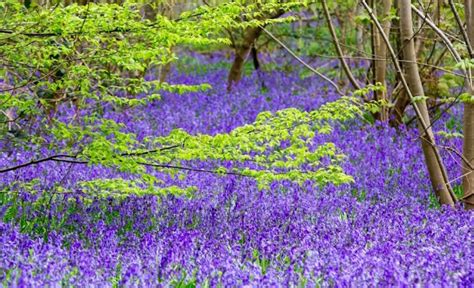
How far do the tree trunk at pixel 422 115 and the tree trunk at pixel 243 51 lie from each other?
20.5ft

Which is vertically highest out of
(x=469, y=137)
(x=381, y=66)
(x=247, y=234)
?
(x=469, y=137)

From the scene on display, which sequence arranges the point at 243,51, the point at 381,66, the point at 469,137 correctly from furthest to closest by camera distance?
the point at 243,51
the point at 381,66
the point at 469,137

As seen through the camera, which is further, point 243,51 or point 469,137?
point 243,51

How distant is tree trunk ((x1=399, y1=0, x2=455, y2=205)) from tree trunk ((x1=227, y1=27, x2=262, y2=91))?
623 centimetres

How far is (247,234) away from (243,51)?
338 inches

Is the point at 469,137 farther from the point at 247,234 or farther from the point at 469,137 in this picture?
the point at 247,234

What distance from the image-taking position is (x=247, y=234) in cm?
459

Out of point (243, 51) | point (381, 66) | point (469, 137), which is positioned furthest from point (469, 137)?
point (243, 51)

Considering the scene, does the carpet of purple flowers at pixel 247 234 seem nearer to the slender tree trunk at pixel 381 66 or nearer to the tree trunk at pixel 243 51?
the slender tree trunk at pixel 381 66

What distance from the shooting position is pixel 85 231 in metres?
4.64

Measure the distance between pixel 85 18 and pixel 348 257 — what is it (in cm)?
180

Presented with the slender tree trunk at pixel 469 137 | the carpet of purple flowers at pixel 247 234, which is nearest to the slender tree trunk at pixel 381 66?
the carpet of purple flowers at pixel 247 234

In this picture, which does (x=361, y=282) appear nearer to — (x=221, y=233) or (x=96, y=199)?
(x=221, y=233)

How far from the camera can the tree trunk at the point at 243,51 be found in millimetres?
12531
